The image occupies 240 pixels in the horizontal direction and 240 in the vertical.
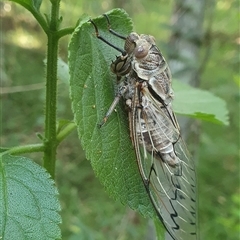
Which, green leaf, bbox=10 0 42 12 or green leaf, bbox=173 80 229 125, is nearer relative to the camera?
green leaf, bbox=10 0 42 12

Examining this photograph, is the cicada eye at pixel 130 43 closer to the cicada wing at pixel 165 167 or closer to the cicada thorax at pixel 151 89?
the cicada thorax at pixel 151 89

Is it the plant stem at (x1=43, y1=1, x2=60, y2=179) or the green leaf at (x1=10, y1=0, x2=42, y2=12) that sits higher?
the green leaf at (x1=10, y1=0, x2=42, y2=12)

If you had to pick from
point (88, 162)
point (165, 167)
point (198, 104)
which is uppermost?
point (88, 162)

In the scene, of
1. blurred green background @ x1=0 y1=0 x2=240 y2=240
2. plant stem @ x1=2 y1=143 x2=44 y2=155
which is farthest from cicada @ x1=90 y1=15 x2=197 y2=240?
blurred green background @ x1=0 y1=0 x2=240 y2=240

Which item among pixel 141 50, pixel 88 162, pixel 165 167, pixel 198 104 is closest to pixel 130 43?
pixel 141 50

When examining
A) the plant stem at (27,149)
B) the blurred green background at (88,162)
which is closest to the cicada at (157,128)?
the plant stem at (27,149)

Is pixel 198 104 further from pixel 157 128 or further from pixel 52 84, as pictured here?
pixel 52 84

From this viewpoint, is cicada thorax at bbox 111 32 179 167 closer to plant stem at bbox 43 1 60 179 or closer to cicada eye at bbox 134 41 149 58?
cicada eye at bbox 134 41 149 58
